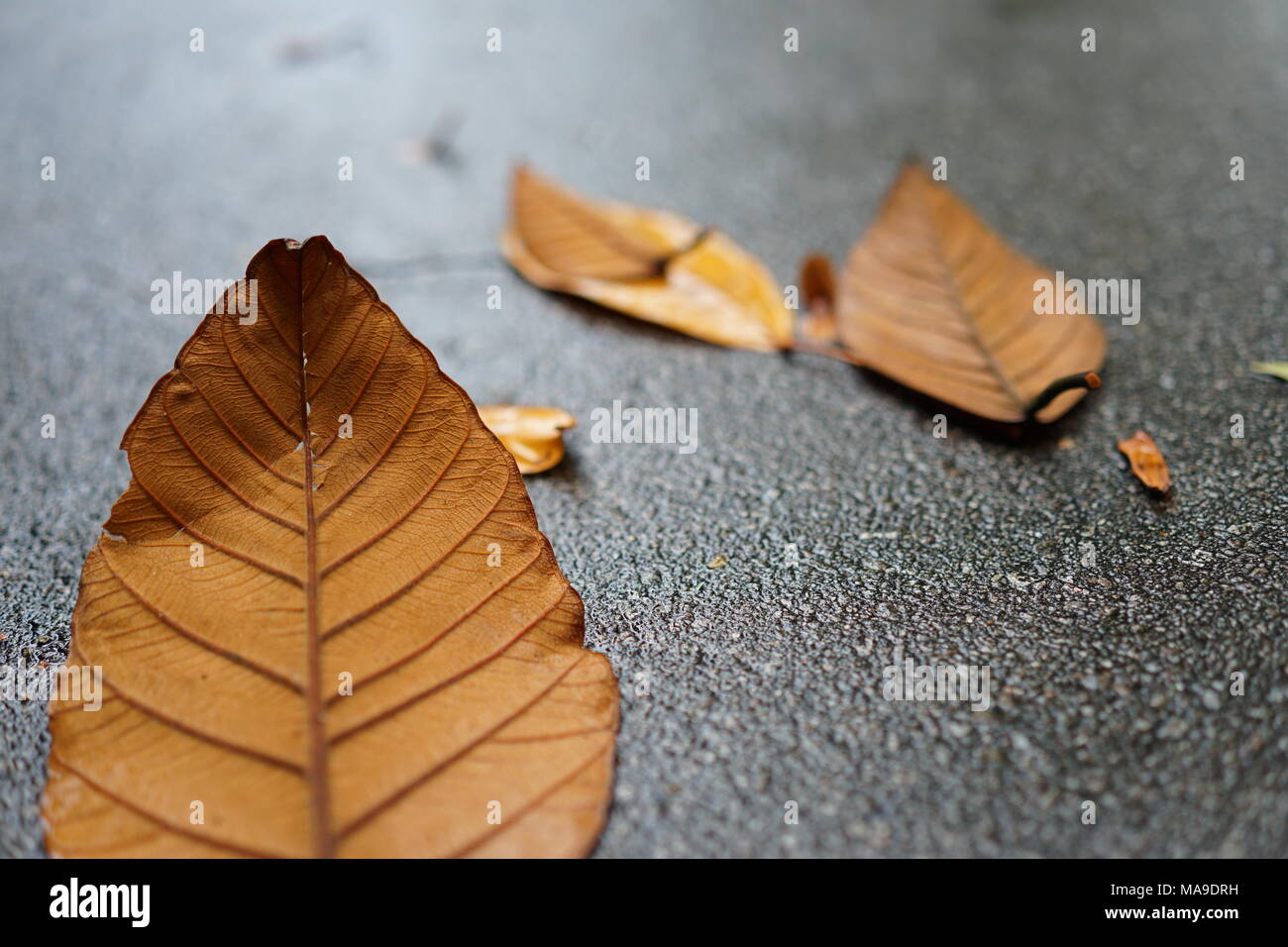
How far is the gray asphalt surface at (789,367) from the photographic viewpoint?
25.7 inches

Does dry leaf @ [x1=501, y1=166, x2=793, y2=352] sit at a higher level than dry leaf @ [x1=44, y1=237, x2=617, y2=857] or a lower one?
higher

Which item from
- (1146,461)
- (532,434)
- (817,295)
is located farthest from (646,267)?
(1146,461)

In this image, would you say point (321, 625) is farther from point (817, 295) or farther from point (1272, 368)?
point (1272, 368)

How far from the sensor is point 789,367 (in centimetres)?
106

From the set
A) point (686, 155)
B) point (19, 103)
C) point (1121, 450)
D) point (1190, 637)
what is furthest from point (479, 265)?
point (19, 103)

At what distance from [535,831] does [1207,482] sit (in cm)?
68

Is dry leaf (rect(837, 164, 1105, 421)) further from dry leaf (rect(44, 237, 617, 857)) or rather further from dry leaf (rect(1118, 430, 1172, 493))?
dry leaf (rect(44, 237, 617, 857))

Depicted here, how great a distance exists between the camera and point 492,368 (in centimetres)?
108

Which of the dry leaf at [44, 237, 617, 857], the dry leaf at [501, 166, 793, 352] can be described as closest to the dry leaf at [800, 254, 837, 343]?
the dry leaf at [501, 166, 793, 352]

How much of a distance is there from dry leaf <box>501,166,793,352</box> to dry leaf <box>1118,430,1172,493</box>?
0.37m

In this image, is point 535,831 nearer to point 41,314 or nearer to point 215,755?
point 215,755

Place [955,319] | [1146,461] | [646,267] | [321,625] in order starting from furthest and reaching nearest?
1. [646,267]
2. [955,319]
3. [1146,461]
4. [321,625]

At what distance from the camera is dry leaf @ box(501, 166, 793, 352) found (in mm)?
1104

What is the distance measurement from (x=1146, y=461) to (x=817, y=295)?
1.40 feet
